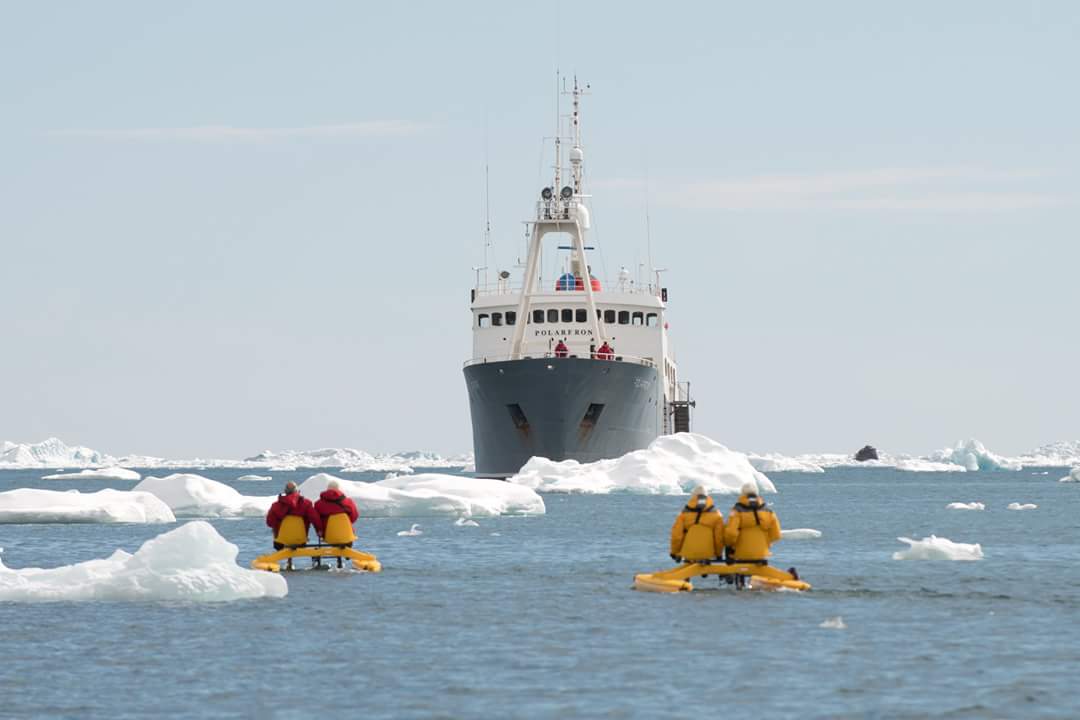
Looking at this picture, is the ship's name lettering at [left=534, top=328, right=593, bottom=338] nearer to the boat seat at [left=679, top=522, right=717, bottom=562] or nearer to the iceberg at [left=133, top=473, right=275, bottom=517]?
the iceberg at [left=133, top=473, right=275, bottom=517]

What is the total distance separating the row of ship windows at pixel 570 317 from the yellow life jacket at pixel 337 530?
48940 millimetres

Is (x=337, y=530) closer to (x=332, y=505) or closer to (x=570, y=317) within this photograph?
(x=332, y=505)

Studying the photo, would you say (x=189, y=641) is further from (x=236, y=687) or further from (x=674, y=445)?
(x=674, y=445)

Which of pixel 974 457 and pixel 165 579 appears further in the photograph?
pixel 974 457

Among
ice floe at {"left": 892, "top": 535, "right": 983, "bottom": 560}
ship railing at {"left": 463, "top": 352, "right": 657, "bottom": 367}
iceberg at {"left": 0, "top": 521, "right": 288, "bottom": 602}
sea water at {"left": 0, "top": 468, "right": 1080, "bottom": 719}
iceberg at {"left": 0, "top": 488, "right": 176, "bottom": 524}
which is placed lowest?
sea water at {"left": 0, "top": 468, "right": 1080, "bottom": 719}

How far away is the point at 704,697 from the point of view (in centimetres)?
1590

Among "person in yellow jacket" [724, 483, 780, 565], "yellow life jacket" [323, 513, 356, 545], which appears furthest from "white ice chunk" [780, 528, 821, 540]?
Answer: "person in yellow jacket" [724, 483, 780, 565]

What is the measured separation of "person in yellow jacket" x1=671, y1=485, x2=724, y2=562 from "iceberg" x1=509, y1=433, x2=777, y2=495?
3488 centimetres

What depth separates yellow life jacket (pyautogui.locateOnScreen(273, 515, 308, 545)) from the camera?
28.1 meters

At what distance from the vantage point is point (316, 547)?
2848 centimetres

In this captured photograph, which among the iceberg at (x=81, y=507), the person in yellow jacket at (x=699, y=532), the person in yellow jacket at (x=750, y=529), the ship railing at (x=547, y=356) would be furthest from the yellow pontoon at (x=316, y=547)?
the ship railing at (x=547, y=356)

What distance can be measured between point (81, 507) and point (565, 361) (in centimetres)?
3038

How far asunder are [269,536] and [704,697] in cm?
2474

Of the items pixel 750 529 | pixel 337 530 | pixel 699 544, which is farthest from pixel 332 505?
pixel 750 529
